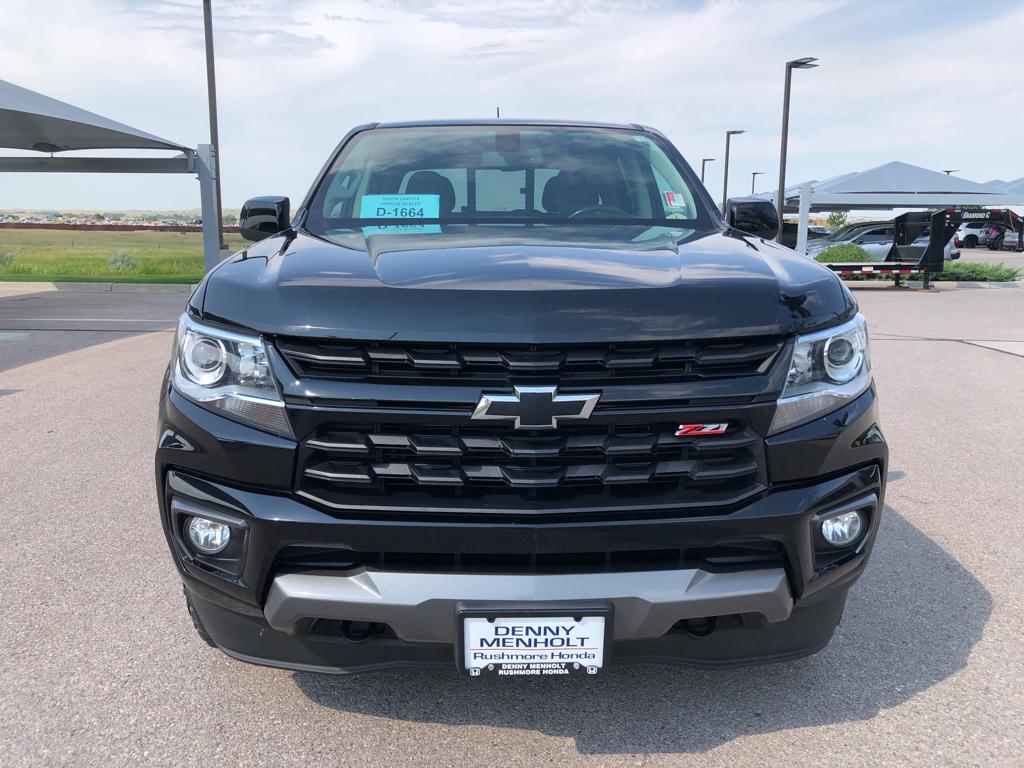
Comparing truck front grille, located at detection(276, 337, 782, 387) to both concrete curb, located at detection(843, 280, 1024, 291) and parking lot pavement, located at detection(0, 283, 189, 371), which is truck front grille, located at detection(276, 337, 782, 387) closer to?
parking lot pavement, located at detection(0, 283, 189, 371)

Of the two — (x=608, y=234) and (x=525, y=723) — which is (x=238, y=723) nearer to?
(x=525, y=723)

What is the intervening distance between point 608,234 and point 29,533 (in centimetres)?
300

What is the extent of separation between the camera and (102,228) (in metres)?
36.9

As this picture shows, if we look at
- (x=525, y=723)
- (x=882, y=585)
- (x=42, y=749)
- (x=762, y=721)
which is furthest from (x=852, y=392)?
(x=42, y=749)

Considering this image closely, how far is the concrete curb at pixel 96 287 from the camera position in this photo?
18.5 meters

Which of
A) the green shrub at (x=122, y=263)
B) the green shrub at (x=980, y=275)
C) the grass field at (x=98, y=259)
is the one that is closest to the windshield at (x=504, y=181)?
the grass field at (x=98, y=259)

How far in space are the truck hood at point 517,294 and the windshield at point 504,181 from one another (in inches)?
29.4

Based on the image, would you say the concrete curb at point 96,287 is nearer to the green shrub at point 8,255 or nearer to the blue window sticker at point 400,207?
the green shrub at point 8,255

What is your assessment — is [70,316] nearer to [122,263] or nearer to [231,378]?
[122,263]

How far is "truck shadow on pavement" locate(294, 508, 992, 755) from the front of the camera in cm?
260

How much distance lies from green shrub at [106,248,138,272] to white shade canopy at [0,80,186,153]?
4262 millimetres

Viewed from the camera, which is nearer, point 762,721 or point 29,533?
point 762,721

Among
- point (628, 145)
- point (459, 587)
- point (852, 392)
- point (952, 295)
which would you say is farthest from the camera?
point (952, 295)

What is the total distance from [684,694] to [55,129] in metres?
16.7
